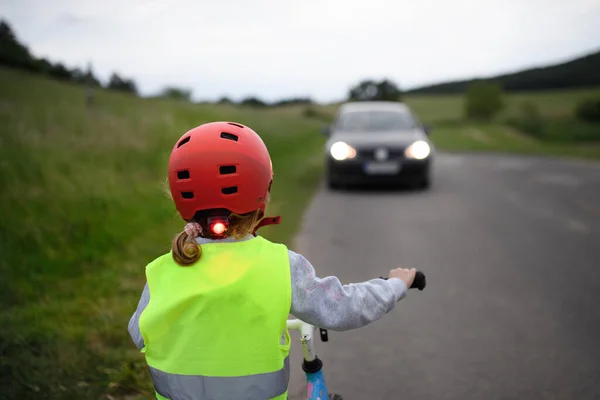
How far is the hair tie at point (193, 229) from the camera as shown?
1872mm

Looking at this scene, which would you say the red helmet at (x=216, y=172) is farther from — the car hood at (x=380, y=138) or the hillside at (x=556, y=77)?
the hillside at (x=556, y=77)

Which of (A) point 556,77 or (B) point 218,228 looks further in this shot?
(A) point 556,77

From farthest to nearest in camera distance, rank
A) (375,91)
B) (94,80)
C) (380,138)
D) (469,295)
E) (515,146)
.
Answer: (375,91) → (515,146) → (94,80) → (380,138) → (469,295)

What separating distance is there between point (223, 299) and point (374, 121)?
11468 millimetres

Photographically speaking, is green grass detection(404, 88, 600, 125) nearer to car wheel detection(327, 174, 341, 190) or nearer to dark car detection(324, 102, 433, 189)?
dark car detection(324, 102, 433, 189)

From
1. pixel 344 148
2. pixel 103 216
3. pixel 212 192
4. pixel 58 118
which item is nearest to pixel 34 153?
pixel 103 216

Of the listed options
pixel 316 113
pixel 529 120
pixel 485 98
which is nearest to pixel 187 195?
pixel 316 113

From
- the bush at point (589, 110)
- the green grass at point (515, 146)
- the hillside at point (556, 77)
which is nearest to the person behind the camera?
the green grass at point (515, 146)

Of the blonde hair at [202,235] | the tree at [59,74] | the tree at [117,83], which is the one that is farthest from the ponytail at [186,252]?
the tree at [59,74]

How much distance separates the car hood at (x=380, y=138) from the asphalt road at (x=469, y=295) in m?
1.40

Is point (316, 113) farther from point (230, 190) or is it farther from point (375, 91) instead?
Result: point (230, 190)

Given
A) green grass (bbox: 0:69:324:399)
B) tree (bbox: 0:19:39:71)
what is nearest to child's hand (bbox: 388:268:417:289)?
green grass (bbox: 0:69:324:399)

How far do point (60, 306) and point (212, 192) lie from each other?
10.9 feet

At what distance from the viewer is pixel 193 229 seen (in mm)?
1900
